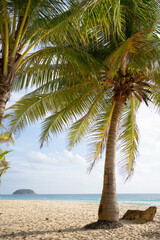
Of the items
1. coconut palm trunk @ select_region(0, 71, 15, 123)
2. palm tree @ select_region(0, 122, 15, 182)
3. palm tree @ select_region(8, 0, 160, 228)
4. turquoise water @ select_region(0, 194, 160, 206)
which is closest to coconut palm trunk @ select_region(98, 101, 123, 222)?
palm tree @ select_region(8, 0, 160, 228)

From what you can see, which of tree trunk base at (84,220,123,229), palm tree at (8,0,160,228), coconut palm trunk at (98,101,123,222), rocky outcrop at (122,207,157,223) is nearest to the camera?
palm tree at (8,0,160,228)

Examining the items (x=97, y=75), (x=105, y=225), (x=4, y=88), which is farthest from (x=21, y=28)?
(x=105, y=225)

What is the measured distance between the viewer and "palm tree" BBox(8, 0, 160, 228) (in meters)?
5.83

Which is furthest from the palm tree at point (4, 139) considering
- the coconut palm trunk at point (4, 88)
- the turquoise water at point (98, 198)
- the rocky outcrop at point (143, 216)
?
the turquoise water at point (98, 198)

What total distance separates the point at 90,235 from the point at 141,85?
4334 millimetres

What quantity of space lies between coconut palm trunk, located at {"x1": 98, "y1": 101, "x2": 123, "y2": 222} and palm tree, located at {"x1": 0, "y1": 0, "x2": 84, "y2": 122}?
3.26 meters

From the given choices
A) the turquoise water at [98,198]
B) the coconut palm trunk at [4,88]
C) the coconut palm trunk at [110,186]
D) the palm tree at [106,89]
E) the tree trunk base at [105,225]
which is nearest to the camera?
the coconut palm trunk at [4,88]

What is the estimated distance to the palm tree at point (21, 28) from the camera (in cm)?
432

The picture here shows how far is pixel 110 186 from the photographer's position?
684 centimetres

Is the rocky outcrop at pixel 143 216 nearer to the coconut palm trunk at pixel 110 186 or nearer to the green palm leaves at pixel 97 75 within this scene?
the coconut palm trunk at pixel 110 186

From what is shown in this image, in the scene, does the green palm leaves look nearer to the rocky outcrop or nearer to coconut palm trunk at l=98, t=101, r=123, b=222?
coconut palm trunk at l=98, t=101, r=123, b=222

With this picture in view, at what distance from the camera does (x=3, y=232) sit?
19.9ft

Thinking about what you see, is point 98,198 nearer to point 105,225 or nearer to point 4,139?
point 4,139

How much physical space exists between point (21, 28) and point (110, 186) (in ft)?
15.0
